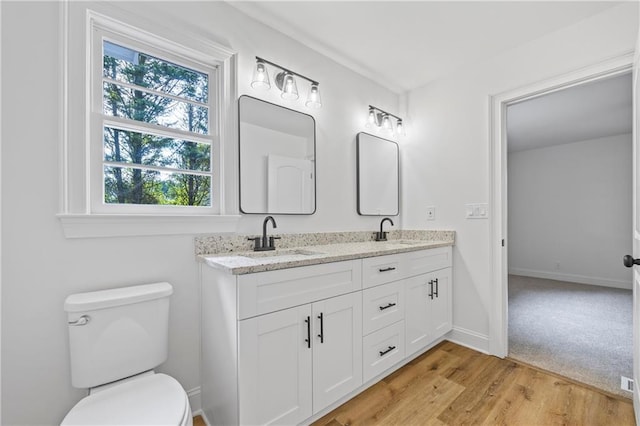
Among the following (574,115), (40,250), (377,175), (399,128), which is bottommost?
(40,250)

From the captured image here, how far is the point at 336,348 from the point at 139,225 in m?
1.18

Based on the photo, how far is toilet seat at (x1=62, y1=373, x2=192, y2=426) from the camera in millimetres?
977

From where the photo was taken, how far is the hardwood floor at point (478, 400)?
5.11 feet

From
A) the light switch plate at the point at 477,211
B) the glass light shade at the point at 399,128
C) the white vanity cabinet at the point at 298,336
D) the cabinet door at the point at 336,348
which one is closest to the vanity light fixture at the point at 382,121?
the glass light shade at the point at 399,128

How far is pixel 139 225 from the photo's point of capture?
4.71ft

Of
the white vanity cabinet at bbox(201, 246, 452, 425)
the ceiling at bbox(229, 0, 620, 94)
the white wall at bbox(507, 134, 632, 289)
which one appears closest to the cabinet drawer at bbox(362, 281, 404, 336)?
the white vanity cabinet at bbox(201, 246, 452, 425)

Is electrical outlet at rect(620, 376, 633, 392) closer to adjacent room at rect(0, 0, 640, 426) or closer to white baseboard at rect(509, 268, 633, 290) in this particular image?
adjacent room at rect(0, 0, 640, 426)

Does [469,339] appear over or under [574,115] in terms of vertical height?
under

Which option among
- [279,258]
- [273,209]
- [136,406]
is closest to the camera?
[136,406]

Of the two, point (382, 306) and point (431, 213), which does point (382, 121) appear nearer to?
point (431, 213)

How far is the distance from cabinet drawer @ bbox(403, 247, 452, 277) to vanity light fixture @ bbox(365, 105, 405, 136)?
1.20 m

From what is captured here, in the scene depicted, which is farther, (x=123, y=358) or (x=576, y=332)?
(x=576, y=332)

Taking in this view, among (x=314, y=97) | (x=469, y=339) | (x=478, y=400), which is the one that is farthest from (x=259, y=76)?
(x=469, y=339)

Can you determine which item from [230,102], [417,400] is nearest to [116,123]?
[230,102]
